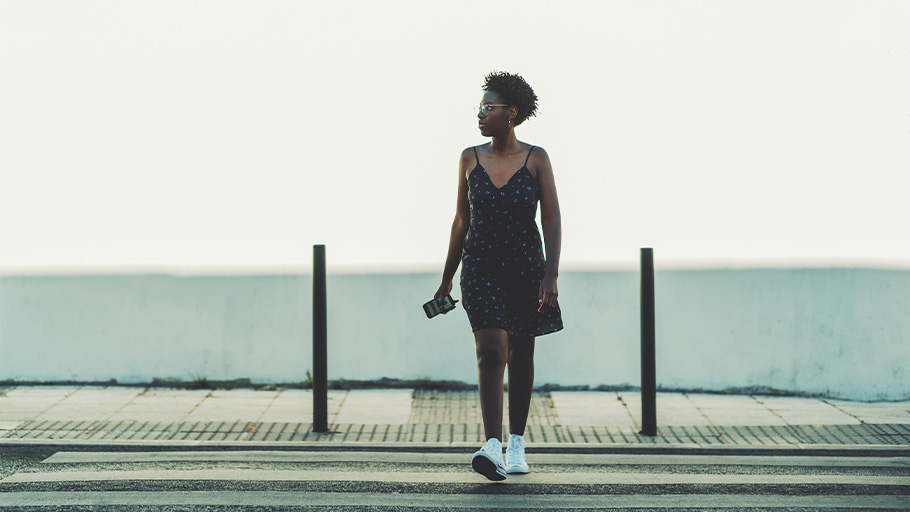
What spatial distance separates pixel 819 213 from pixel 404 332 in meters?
3.03

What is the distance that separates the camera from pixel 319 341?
5.86m

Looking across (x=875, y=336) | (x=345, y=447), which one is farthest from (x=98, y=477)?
(x=875, y=336)

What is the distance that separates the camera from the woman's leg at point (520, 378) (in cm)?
485

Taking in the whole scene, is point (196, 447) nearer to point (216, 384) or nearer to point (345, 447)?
point (345, 447)

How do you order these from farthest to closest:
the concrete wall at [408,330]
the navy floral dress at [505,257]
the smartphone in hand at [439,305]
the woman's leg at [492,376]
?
the concrete wall at [408,330]
the smartphone in hand at [439,305]
the navy floral dress at [505,257]
the woman's leg at [492,376]

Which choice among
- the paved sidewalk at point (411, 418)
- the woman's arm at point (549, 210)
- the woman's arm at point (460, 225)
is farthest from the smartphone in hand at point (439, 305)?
the paved sidewalk at point (411, 418)

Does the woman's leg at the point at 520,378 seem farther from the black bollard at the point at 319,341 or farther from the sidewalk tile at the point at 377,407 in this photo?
the sidewalk tile at the point at 377,407

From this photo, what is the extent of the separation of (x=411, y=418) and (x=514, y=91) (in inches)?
94.0

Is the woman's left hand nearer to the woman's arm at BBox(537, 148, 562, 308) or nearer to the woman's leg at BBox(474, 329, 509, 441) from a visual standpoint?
the woman's arm at BBox(537, 148, 562, 308)

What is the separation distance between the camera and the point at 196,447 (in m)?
5.47

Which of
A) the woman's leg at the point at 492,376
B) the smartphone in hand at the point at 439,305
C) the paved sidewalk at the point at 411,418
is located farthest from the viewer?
the paved sidewalk at the point at 411,418

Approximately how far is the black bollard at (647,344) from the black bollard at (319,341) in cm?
173

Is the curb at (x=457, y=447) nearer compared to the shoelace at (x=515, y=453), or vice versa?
the shoelace at (x=515, y=453)

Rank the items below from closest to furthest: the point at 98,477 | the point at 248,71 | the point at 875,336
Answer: the point at 98,477, the point at 875,336, the point at 248,71
